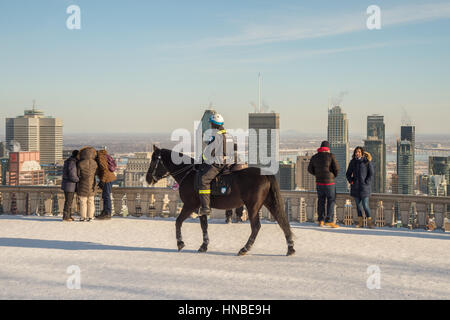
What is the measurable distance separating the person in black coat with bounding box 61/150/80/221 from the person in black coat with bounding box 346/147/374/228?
7286 mm

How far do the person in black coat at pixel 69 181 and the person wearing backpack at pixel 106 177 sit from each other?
0.65m

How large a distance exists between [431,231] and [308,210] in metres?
3.14

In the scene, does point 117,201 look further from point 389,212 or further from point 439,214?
point 439,214

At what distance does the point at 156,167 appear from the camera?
11547mm

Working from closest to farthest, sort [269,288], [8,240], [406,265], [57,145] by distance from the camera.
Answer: [269,288], [406,265], [8,240], [57,145]

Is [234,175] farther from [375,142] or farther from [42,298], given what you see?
[375,142]

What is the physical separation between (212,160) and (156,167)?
4.98 feet

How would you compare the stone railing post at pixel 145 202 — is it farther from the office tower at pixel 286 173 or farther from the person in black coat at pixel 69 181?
the office tower at pixel 286 173

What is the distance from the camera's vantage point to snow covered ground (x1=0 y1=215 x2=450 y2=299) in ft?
26.0

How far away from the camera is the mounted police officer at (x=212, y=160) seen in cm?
1051

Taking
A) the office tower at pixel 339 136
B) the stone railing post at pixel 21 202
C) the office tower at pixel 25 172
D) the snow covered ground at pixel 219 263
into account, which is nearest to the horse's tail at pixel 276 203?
the snow covered ground at pixel 219 263

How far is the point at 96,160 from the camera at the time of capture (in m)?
15.7

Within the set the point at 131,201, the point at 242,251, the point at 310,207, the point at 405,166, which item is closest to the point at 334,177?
the point at 310,207

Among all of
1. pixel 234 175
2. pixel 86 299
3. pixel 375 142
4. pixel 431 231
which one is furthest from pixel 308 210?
pixel 375 142
